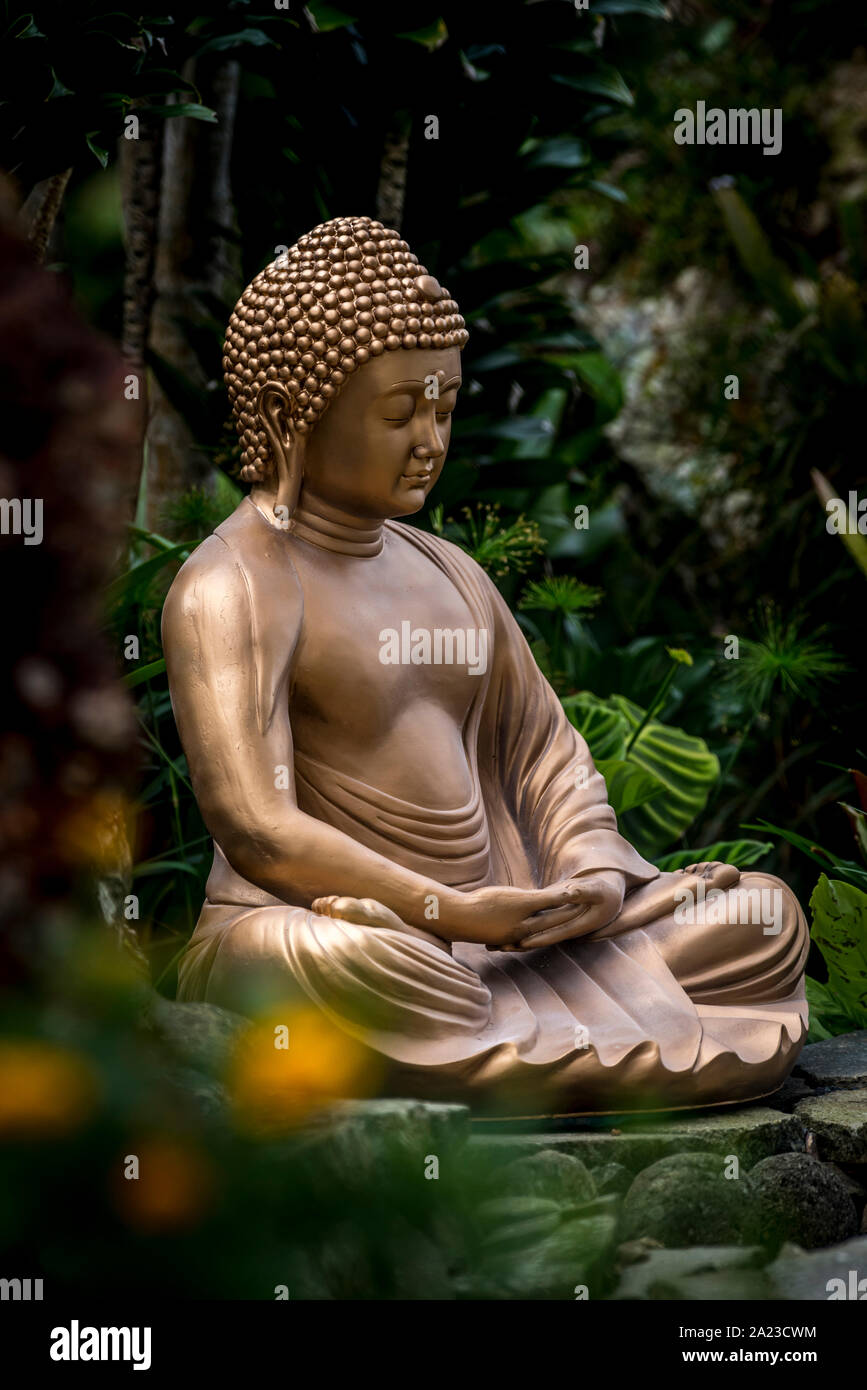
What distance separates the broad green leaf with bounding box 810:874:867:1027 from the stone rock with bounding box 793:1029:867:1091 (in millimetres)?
138

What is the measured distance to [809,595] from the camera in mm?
5941

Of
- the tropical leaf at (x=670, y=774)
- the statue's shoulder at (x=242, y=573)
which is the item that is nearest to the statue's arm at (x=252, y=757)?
the statue's shoulder at (x=242, y=573)

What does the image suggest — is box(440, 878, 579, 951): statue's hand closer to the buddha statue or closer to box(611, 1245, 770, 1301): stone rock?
the buddha statue

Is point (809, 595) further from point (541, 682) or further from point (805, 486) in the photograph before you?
point (541, 682)

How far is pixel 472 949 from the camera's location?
2961 millimetres

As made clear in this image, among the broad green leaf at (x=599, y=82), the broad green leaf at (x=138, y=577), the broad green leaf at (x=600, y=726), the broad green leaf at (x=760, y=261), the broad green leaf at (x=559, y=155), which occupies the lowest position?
the broad green leaf at (x=600, y=726)

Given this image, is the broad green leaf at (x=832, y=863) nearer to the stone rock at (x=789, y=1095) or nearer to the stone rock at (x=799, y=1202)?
the stone rock at (x=789, y=1095)

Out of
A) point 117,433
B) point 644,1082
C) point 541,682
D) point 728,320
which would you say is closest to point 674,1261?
point 644,1082

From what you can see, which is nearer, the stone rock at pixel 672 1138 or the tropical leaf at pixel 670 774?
the stone rock at pixel 672 1138

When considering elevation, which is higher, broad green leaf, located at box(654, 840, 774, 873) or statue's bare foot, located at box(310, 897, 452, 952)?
broad green leaf, located at box(654, 840, 774, 873)

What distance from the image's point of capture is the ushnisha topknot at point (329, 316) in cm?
283

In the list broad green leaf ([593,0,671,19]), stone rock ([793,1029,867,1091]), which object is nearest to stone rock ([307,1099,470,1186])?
stone rock ([793,1029,867,1091])

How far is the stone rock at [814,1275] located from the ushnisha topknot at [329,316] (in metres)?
1.64

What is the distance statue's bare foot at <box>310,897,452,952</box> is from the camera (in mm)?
2629
